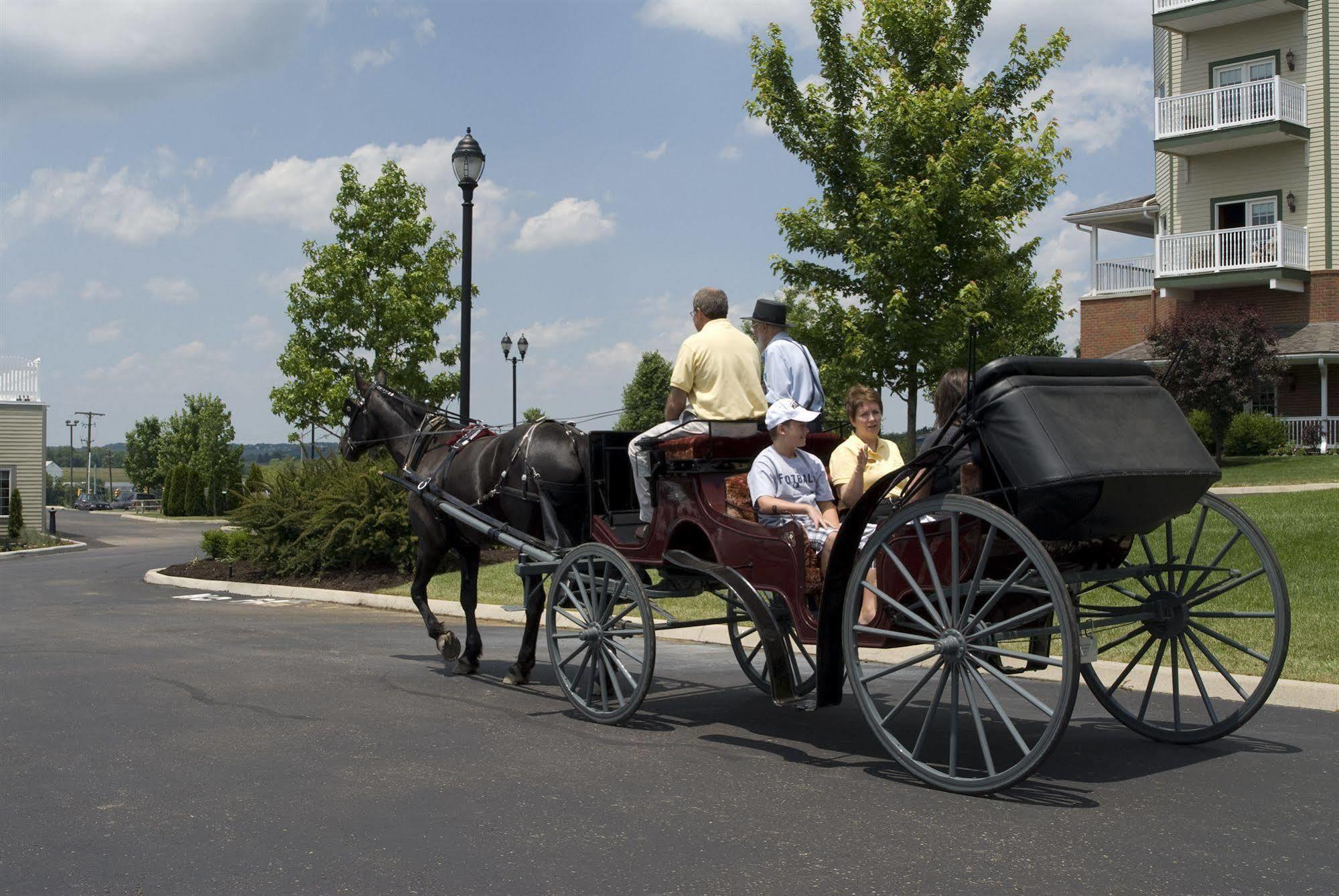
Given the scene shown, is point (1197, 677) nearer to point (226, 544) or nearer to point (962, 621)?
point (962, 621)

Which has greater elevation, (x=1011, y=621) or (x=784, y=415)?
(x=784, y=415)

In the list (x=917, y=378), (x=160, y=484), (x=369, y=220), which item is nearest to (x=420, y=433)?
(x=917, y=378)

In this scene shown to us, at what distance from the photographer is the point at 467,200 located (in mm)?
15648

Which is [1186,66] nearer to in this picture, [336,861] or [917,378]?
[917,378]

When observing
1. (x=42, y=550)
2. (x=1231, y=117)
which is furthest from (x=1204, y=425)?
(x=42, y=550)

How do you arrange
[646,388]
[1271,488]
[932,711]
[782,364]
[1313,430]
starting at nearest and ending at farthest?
1. [932,711]
2. [782,364]
3. [1271,488]
4. [1313,430]
5. [646,388]

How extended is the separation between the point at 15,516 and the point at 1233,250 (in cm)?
3786

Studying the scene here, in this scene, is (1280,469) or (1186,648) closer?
(1186,648)

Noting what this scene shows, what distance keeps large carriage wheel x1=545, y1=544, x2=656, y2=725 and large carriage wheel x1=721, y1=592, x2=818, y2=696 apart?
62cm

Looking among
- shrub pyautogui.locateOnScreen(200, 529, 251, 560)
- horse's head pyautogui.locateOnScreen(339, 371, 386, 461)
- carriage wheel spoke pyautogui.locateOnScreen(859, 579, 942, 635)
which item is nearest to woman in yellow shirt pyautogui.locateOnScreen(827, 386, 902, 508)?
carriage wheel spoke pyautogui.locateOnScreen(859, 579, 942, 635)

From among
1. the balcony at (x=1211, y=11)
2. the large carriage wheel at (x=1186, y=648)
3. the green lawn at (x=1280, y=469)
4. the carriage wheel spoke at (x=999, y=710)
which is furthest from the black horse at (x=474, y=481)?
the balcony at (x=1211, y=11)

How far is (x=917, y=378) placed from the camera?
66.3 ft

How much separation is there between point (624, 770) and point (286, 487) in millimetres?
14329

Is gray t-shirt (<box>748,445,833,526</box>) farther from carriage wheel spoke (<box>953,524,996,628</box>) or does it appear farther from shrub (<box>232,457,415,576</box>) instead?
shrub (<box>232,457,415,576</box>)
